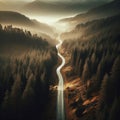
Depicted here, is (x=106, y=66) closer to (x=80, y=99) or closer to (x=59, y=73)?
(x=80, y=99)

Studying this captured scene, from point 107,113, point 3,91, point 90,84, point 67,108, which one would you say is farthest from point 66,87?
point 107,113

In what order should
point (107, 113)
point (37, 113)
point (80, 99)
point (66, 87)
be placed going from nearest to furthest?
point (107, 113), point (37, 113), point (80, 99), point (66, 87)

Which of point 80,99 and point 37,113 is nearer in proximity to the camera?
point 37,113

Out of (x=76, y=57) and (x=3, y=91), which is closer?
(x=3, y=91)

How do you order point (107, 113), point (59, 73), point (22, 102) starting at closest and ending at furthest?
point (107, 113) → point (22, 102) → point (59, 73)

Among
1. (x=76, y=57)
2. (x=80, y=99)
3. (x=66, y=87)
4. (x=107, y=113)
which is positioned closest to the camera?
(x=107, y=113)

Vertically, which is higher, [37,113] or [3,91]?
[3,91]

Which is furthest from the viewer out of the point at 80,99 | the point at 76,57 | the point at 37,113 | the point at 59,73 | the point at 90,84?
the point at 76,57

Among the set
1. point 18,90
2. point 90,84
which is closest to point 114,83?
point 90,84

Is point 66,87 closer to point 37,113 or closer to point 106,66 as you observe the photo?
point 106,66
